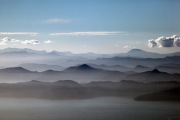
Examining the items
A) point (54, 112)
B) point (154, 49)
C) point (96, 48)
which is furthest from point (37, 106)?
point (154, 49)

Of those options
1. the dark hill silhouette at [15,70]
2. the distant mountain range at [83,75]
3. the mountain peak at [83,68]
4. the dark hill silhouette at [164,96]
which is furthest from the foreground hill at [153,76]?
the dark hill silhouette at [15,70]

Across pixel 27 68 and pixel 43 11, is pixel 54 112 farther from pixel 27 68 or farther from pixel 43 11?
pixel 43 11

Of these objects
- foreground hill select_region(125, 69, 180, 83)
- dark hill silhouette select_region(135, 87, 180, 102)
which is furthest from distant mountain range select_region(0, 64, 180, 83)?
dark hill silhouette select_region(135, 87, 180, 102)

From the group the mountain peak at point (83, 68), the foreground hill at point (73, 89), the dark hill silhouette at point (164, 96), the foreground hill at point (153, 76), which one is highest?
the mountain peak at point (83, 68)

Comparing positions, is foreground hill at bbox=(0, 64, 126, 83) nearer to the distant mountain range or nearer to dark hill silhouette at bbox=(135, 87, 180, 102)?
the distant mountain range

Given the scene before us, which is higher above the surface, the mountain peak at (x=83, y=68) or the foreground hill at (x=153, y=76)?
the mountain peak at (x=83, y=68)

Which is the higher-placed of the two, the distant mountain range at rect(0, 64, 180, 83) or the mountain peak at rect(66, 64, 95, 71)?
the mountain peak at rect(66, 64, 95, 71)

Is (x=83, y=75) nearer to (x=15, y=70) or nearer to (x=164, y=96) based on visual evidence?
(x=15, y=70)

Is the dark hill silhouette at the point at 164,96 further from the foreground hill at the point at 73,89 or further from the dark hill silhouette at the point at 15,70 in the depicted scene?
the dark hill silhouette at the point at 15,70

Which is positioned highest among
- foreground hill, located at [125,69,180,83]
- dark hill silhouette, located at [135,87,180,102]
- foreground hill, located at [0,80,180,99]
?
foreground hill, located at [125,69,180,83]

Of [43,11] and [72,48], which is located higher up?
[43,11]

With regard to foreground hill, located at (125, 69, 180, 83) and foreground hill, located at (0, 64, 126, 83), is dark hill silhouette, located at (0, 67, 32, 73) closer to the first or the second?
foreground hill, located at (0, 64, 126, 83)
